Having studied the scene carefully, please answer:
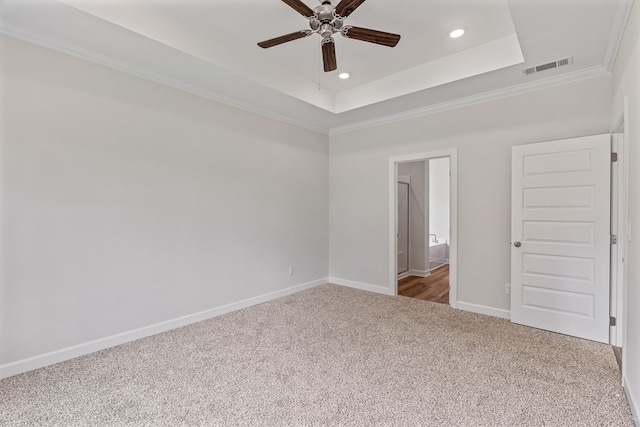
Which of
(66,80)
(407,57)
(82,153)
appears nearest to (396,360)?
(407,57)

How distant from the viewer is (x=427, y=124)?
402 centimetres

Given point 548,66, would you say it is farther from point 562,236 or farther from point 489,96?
point 562,236

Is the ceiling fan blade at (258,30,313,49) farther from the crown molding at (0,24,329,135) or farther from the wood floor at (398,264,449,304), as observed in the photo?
the wood floor at (398,264,449,304)

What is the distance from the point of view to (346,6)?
200cm

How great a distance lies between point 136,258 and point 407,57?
11.4 feet

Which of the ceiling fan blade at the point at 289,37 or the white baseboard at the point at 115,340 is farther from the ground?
the ceiling fan blade at the point at 289,37

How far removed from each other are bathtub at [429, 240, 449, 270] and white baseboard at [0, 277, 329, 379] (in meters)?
4.06

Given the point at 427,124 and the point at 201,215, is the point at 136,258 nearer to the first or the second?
the point at 201,215

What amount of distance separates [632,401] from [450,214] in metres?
2.32

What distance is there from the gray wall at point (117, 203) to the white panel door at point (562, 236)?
9.80 ft

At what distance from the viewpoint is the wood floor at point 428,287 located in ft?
14.3

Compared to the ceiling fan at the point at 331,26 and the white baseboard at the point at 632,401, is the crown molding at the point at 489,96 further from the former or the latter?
the white baseboard at the point at 632,401

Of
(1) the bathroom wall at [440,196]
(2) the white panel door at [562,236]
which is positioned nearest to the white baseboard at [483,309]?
(2) the white panel door at [562,236]

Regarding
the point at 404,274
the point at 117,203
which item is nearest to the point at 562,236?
the point at 404,274
